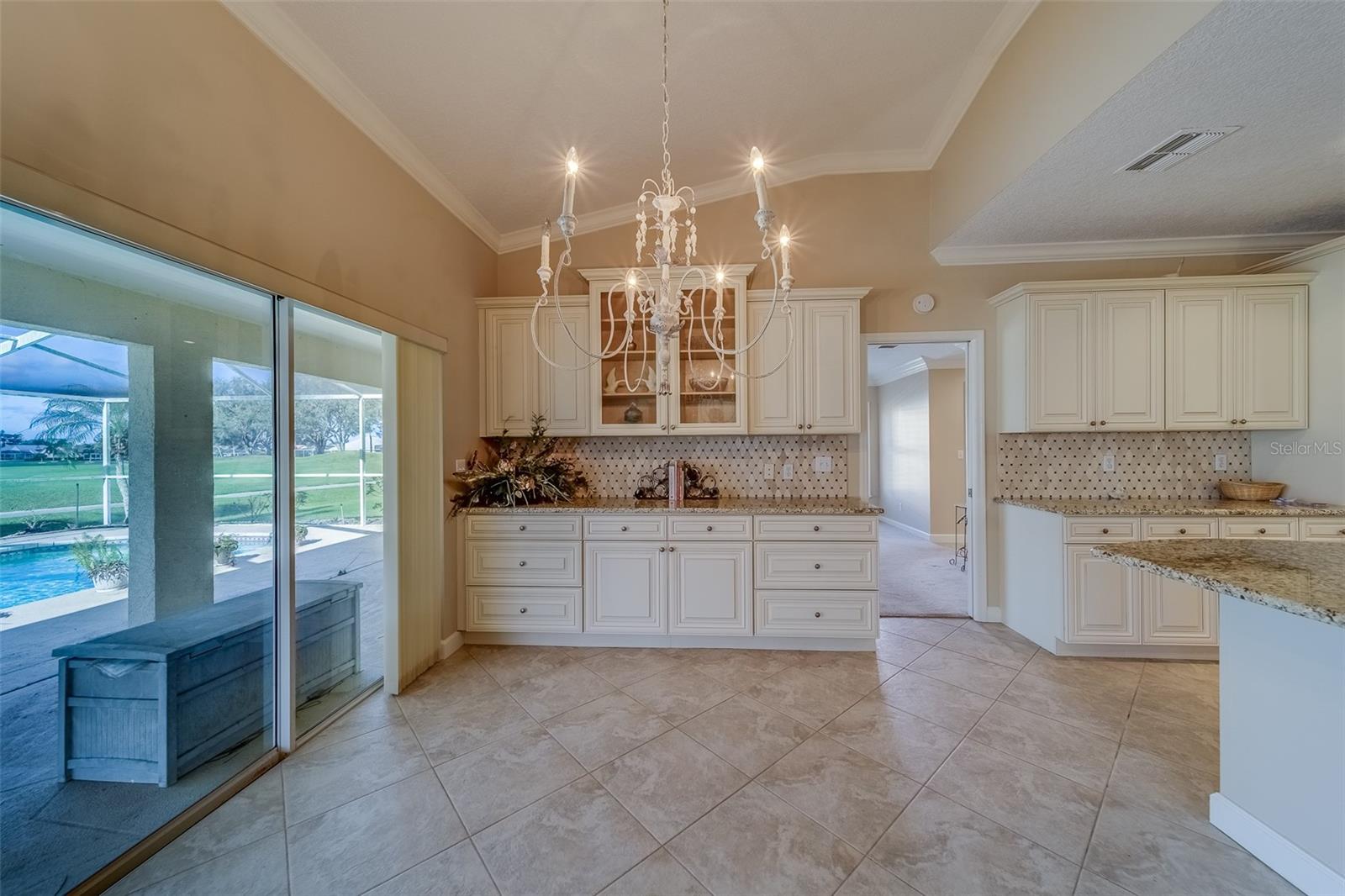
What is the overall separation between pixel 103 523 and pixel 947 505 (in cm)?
797

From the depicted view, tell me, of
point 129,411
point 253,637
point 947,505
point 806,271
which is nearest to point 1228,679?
point 806,271

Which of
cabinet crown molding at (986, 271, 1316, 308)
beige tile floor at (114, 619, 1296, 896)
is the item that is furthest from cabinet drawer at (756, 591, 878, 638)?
cabinet crown molding at (986, 271, 1316, 308)

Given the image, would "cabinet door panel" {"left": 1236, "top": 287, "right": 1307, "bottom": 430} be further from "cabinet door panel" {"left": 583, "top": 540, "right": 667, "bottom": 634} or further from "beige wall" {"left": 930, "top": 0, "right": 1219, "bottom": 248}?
"cabinet door panel" {"left": 583, "top": 540, "right": 667, "bottom": 634}

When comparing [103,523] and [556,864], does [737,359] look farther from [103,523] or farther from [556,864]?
[103,523]

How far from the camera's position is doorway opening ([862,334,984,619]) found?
358 cm

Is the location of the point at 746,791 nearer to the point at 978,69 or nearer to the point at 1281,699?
the point at 1281,699

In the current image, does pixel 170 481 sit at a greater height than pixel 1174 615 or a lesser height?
greater

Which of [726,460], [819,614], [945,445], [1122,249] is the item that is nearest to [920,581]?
[819,614]

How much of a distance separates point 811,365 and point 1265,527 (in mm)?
2858

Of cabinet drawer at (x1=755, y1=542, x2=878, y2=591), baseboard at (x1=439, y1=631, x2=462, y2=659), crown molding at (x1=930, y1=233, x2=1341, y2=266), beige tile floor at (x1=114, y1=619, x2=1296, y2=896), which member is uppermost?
crown molding at (x1=930, y1=233, x2=1341, y2=266)

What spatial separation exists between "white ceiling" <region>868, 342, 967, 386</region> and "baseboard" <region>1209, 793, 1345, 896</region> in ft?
15.2

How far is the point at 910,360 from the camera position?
22.6ft

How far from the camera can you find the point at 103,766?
5.01 ft

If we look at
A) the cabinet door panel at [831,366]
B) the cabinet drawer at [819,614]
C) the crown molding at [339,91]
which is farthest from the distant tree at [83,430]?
the cabinet door panel at [831,366]
